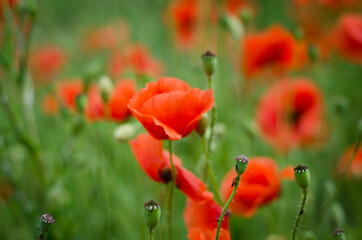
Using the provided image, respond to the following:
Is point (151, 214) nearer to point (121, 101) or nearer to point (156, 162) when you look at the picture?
point (156, 162)

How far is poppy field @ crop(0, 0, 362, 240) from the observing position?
80 centimetres

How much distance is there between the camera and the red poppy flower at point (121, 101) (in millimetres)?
1125

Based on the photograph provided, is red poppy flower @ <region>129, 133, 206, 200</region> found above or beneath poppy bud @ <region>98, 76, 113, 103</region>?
beneath

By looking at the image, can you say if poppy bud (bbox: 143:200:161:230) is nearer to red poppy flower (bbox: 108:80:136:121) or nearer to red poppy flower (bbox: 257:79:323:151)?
red poppy flower (bbox: 108:80:136:121)

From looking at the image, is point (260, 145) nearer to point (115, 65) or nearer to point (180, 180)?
point (115, 65)

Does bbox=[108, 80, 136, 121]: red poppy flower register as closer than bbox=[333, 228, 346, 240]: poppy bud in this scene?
No

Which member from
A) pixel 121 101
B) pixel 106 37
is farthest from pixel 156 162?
pixel 106 37

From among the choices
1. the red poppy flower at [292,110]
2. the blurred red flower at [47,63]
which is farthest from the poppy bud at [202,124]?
the blurred red flower at [47,63]

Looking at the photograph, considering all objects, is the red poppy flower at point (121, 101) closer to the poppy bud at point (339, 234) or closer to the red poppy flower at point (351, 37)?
the poppy bud at point (339, 234)

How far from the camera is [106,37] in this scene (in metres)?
2.76

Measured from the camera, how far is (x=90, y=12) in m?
4.30

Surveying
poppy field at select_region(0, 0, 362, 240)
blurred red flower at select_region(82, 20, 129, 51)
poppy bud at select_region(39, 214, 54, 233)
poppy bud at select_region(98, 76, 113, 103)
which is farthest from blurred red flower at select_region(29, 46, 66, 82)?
poppy bud at select_region(39, 214, 54, 233)

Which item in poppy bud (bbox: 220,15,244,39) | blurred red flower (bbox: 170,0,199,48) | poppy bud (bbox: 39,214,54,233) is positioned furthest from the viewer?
blurred red flower (bbox: 170,0,199,48)

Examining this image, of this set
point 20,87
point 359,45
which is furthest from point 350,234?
point 20,87
